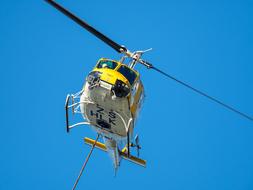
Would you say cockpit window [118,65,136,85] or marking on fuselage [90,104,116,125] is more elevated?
cockpit window [118,65,136,85]

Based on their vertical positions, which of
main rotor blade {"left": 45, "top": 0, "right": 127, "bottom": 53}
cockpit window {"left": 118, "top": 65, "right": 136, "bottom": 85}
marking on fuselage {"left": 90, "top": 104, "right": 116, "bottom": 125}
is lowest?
marking on fuselage {"left": 90, "top": 104, "right": 116, "bottom": 125}

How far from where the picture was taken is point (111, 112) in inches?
872

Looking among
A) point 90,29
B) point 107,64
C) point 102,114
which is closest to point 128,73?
point 107,64

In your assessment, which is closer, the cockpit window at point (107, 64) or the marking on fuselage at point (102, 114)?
the marking on fuselage at point (102, 114)

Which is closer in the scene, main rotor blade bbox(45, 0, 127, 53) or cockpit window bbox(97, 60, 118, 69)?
cockpit window bbox(97, 60, 118, 69)

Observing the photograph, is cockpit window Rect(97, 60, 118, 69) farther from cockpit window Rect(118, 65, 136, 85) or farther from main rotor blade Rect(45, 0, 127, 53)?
main rotor blade Rect(45, 0, 127, 53)

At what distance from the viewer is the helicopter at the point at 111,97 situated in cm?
2152

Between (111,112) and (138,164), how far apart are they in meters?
4.93

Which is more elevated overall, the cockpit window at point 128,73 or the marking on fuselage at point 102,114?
the cockpit window at point 128,73

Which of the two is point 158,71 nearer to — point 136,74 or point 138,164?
point 136,74

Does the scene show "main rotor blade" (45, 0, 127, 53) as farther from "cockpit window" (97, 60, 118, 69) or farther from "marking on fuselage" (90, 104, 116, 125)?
"marking on fuselage" (90, 104, 116, 125)

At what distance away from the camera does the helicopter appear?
70.6ft

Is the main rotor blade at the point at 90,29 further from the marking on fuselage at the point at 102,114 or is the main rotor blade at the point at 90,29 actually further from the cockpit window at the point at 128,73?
the marking on fuselage at the point at 102,114

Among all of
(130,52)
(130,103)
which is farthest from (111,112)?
(130,52)
